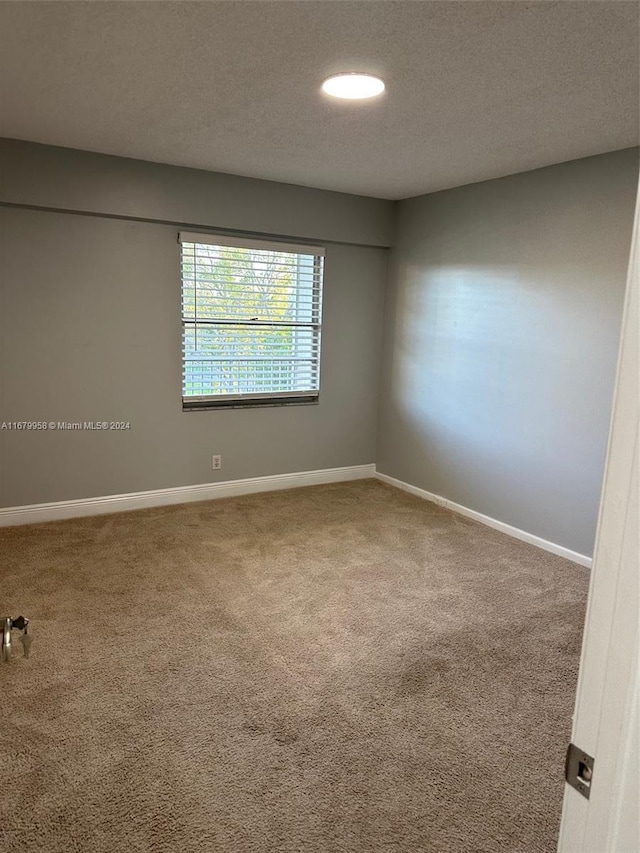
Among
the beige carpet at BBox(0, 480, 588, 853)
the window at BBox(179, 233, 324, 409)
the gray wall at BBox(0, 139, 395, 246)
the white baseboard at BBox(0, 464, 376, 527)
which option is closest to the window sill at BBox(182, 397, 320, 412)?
the window at BBox(179, 233, 324, 409)

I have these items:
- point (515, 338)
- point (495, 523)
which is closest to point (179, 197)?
point (515, 338)

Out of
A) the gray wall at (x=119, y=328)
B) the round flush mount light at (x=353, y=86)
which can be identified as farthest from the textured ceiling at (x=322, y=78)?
the gray wall at (x=119, y=328)

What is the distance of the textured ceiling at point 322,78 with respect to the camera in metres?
1.83

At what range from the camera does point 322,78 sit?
2.29m

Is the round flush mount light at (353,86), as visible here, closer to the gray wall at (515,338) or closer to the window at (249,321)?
the gray wall at (515,338)

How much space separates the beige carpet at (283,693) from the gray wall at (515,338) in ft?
1.78

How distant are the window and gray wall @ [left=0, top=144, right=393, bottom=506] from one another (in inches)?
3.9

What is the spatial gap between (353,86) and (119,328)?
2.29 m

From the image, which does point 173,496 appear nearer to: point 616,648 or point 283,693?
point 283,693

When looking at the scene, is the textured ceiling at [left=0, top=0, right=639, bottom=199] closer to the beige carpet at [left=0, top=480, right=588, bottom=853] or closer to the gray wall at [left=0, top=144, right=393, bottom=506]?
the gray wall at [left=0, top=144, right=393, bottom=506]

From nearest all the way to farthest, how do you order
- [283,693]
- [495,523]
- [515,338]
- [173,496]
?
[283,693] < [515,338] < [495,523] < [173,496]

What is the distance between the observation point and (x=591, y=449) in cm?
340

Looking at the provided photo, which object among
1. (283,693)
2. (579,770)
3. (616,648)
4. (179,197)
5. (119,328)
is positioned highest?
(179,197)

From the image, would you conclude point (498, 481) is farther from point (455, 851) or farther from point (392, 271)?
point (455, 851)
